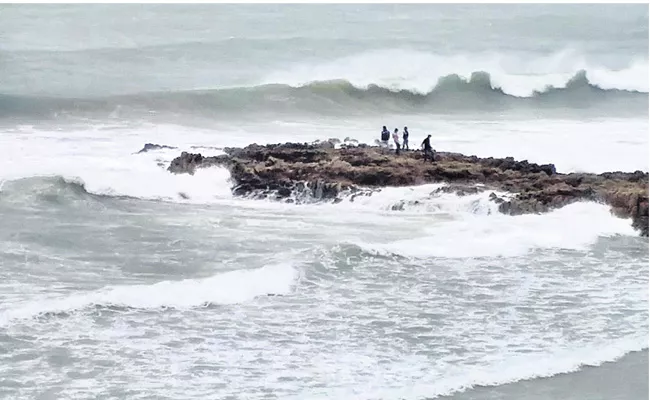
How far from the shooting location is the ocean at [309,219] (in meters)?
2.70

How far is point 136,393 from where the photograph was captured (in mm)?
2547

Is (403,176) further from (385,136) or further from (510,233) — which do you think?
(510,233)

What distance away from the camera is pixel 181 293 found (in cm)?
285

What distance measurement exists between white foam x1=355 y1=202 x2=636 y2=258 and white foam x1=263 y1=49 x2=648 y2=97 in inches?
20.2

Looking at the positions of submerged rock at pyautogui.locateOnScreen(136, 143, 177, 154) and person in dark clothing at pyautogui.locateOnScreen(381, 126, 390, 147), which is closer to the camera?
submerged rock at pyautogui.locateOnScreen(136, 143, 177, 154)

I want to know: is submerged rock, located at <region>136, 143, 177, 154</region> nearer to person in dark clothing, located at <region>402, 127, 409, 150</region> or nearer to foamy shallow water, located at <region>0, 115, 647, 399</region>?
foamy shallow water, located at <region>0, 115, 647, 399</region>

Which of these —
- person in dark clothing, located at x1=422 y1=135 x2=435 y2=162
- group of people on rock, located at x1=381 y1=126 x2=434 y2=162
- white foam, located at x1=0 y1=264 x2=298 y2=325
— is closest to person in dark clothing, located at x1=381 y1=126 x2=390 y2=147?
group of people on rock, located at x1=381 y1=126 x2=434 y2=162

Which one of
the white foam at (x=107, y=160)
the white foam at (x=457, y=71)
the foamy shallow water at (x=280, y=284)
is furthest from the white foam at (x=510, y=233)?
the white foam at (x=107, y=160)

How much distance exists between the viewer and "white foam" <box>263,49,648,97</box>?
10.4ft

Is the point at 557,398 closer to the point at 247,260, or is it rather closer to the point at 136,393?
the point at 247,260

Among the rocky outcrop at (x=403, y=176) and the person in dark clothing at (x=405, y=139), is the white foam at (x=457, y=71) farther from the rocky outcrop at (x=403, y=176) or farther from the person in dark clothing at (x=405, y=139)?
the rocky outcrop at (x=403, y=176)

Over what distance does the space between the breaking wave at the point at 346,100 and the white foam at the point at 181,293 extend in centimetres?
64

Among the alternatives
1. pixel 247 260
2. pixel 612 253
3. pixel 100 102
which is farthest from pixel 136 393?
pixel 612 253

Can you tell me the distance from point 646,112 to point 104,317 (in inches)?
88.4
